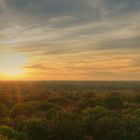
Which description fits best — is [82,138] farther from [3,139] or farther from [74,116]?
[3,139]

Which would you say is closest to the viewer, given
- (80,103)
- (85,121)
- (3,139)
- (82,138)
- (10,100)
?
(3,139)

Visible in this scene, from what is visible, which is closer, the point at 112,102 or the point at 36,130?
the point at 36,130

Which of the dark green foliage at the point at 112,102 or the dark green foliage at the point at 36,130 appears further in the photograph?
the dark green foliage at the point at 112,102

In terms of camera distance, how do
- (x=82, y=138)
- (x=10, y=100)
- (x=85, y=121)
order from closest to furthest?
(x=82, y=138) < (x=85, y=121) < (x=10, y=100)

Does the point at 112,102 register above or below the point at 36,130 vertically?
above

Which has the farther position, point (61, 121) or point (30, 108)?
point (30, 108)

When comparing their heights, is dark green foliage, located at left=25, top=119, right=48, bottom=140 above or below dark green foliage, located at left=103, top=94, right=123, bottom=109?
below

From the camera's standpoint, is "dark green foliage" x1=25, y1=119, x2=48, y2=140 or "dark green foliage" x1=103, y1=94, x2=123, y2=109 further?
"dark green foliage" x1=103, y1=94, x2=123, y2=109

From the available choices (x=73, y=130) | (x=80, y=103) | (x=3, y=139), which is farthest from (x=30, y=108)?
(x=3, y=139)

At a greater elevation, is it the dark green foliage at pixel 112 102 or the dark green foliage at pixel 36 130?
the dark green foliage at pixel 112 102
